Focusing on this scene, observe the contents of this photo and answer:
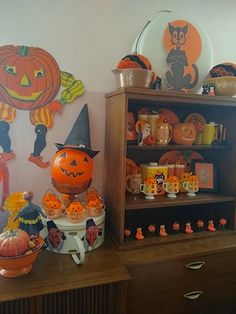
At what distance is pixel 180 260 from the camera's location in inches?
50.1

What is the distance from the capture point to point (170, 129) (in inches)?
58.1

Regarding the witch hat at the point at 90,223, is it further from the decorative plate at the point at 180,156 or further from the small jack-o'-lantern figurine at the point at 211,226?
the small jack-o'-lantern figurine at the point at 211,226

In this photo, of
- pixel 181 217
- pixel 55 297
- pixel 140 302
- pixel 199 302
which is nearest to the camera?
pixel 55 297

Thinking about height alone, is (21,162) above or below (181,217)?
above

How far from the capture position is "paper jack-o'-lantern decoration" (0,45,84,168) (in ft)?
4.29

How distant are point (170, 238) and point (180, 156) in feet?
1.76

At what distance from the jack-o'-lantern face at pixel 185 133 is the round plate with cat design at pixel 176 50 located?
0.81ft

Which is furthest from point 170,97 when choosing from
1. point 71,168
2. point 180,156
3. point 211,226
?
point 211,226

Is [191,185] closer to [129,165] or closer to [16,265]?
[129,165]

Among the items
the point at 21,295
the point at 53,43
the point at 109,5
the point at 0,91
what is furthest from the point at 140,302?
the point at 109,5

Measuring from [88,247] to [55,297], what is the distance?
0.27 metres

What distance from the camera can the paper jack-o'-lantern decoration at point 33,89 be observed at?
4.29ft

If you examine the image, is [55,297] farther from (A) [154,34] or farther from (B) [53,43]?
(A) [154,34]

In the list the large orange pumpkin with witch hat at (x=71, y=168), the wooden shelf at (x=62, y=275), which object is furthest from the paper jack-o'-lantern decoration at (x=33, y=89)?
the wooden shelf at (x=62, y=275)
